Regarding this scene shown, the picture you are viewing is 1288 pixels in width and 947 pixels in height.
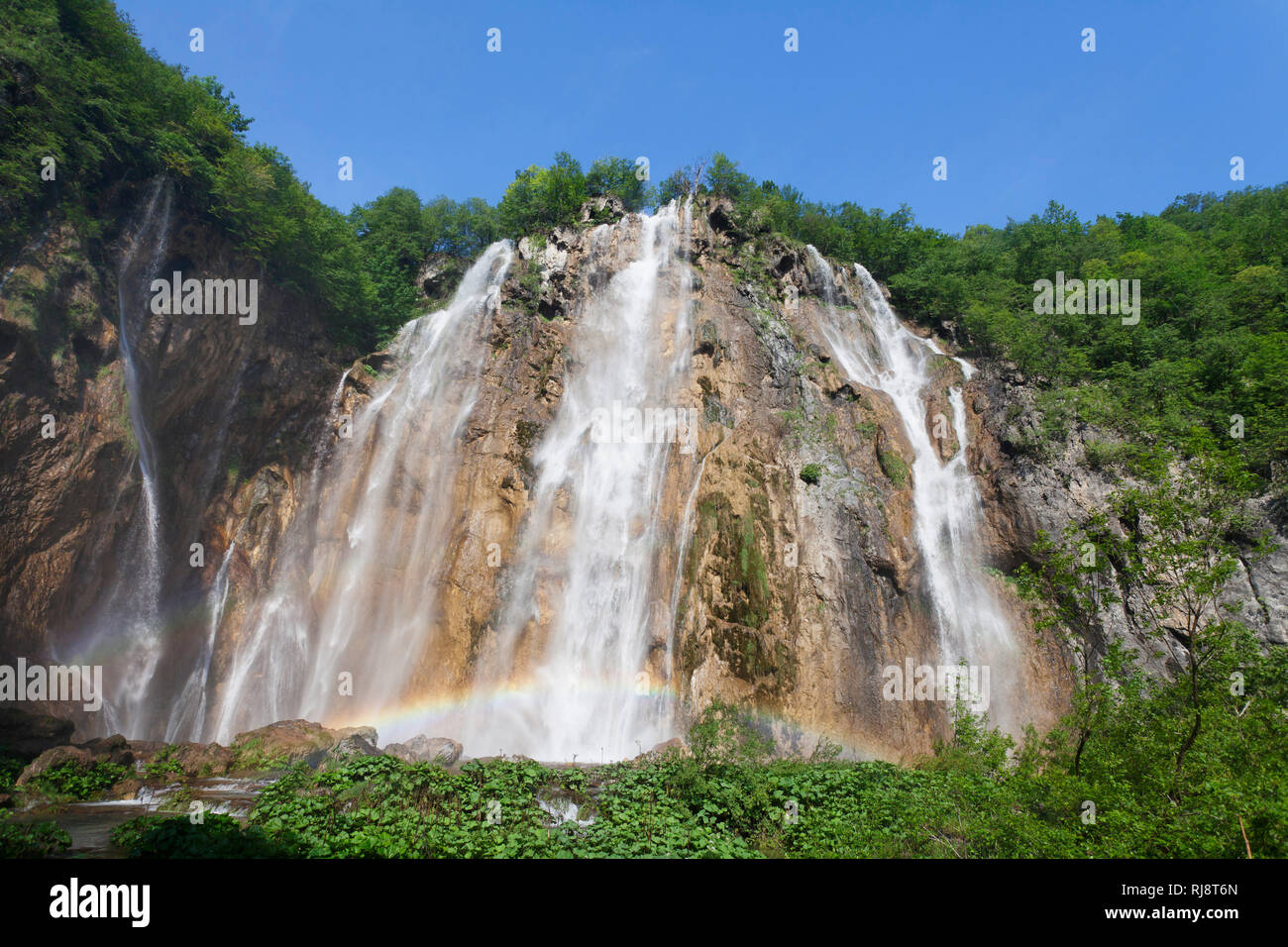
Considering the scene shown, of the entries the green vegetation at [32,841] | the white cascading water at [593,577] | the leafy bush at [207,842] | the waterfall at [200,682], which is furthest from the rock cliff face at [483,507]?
the leafy bush at [207,842]

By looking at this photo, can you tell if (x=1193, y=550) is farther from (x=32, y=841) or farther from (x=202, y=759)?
(x=202, y=759)

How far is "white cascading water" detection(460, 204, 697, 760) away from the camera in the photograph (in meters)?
20.1

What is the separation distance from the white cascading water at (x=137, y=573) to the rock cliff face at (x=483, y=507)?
16 cm

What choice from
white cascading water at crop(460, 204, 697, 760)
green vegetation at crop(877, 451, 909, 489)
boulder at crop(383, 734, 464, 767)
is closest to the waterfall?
white cascading water at crop(460, 204, 697, 760)

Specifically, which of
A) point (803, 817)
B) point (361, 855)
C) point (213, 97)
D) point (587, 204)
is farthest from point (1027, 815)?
point (213, 97)

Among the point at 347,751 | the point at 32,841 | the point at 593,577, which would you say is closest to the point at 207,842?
the point at 32,841

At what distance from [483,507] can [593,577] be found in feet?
17.6

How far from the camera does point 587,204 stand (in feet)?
124

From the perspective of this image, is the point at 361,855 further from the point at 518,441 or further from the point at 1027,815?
the point at 518,441

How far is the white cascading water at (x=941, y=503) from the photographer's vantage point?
1977cm

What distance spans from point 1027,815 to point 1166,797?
1651 mm

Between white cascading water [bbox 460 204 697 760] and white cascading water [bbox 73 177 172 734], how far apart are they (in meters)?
11.0
